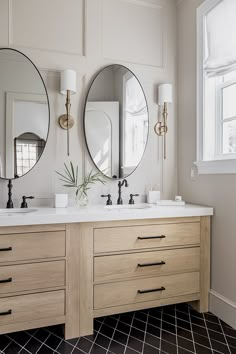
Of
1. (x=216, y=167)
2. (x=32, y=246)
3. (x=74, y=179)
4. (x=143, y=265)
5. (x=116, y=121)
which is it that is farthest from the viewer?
(x=116, y=121)

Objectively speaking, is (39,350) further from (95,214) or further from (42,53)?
(42,53)

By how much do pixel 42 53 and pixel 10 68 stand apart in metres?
0.30

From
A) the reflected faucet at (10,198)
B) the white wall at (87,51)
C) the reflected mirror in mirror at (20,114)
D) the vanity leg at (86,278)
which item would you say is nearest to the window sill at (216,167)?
the white wall at (87,51)

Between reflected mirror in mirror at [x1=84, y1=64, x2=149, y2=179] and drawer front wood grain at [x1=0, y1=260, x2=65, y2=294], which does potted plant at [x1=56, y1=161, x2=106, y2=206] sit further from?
drawer front wood grain at [x1=0, y1=260, x2=65, y2=294]

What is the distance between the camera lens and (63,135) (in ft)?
8.06

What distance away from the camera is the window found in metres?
2.14

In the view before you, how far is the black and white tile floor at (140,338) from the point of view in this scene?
177 cm

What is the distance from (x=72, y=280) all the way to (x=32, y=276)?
0.26 metres

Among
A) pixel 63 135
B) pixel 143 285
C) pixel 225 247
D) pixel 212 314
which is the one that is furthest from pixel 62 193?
pixel 212 314

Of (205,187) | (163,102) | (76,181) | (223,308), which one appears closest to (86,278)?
(76,181)

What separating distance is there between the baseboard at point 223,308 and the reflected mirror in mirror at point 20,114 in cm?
180

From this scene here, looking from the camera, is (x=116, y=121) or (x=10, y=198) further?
(x=116, y=121)

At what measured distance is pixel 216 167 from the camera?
7.32ft

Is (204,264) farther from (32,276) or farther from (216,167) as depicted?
(32,276)
